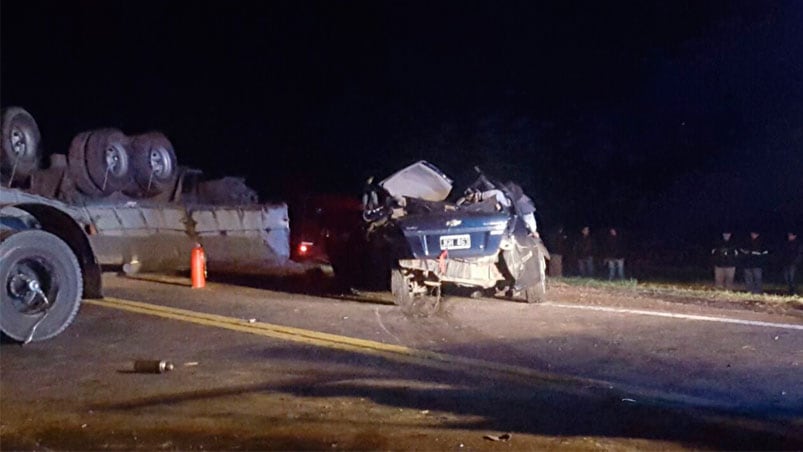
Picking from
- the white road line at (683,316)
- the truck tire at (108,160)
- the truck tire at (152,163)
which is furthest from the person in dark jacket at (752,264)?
the truck tire at (108,160)

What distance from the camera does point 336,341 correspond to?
1005 cm

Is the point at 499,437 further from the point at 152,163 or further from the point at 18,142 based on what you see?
the point at 152,163

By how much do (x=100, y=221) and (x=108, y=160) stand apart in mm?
837

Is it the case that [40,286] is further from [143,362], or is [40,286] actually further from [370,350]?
[370,350]

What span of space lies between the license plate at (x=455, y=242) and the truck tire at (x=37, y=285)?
447 centimetres

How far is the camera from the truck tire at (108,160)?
13164mm

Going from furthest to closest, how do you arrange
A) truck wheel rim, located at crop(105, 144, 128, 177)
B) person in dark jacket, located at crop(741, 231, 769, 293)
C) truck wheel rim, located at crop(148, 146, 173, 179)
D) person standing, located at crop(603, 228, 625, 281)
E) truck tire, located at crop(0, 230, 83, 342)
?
person standing, located at crop(603, 228, 625, 281)
person in dark jacket, located at crop(741, 231, 769, 293)
truck wheel rim, located at crop(148, 146, 173, 179)
truck wheel rim, located at crop(105, 144, 128, 177)
truck tire, located at crop(0, 230, 83, 342)

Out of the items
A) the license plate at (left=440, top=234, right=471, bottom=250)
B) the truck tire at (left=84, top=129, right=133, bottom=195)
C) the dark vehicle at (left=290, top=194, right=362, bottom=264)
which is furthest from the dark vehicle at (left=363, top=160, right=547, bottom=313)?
the truck tire at (left=84, top=129, right=133, bottom=195)

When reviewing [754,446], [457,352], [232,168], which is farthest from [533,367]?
[232,168]

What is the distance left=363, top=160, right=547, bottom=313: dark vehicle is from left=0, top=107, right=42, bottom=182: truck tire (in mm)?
4292

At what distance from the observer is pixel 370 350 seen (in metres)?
9.57

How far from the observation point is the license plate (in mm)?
12164

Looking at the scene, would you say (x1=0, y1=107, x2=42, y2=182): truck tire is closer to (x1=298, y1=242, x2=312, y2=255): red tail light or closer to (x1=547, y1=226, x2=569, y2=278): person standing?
(x1=298, y1=242, x2=312, y2=255): red tail light

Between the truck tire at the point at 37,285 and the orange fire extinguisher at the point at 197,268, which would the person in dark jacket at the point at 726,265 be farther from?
the truck tire at the point at 37,285
